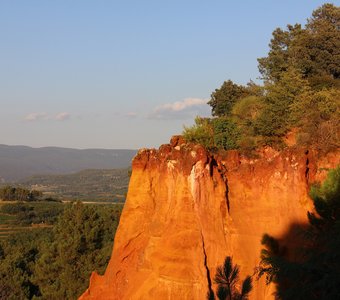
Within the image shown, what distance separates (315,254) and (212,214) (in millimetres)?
4753

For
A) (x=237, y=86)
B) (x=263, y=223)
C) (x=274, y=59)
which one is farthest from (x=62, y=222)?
(x=263, y=223)

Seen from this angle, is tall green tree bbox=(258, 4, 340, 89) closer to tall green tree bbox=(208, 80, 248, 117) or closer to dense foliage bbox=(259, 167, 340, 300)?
tall green tree bbox=(208, 80, 248, 117)

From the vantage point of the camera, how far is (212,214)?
19562 mm

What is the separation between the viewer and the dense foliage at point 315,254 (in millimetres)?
14484

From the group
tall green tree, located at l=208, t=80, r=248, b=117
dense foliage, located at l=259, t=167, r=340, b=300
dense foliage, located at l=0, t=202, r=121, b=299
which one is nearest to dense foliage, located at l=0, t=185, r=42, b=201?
dense foliage, located at l=0, t=202, r=121, b=299

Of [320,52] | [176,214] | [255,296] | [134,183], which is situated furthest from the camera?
[320,52]

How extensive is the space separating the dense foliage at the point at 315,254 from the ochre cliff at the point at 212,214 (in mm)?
475

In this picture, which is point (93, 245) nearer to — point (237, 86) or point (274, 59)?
point (237, 86)

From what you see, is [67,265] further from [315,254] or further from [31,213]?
[31,213]

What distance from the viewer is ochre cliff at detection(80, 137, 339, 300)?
1883cm

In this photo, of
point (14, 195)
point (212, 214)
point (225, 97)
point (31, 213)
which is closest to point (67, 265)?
point (225, 97)

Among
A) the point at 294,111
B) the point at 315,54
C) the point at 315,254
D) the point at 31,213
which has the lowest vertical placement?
the point at 31,213

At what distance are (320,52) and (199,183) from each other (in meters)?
19.8

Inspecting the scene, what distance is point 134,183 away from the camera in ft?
→ 73.4
